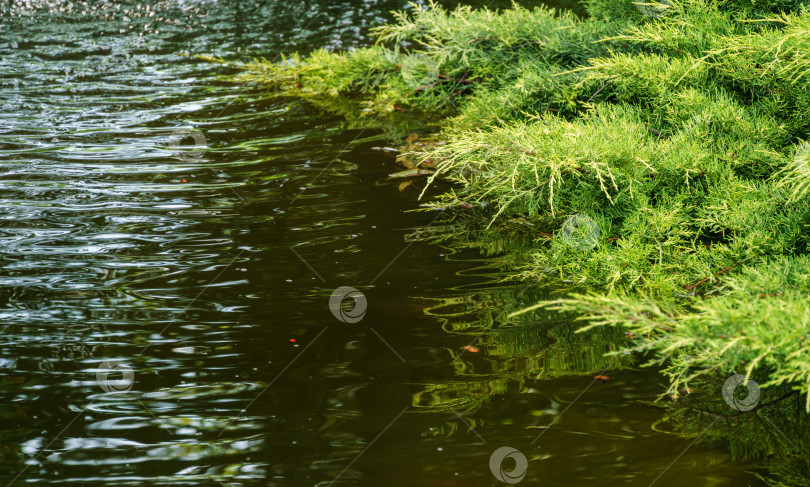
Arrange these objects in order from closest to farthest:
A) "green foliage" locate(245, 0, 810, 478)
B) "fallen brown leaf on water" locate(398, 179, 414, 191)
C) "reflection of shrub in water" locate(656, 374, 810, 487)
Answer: "reflection of shrub in water" locate(656, 374, 810, 487) < "green foliage" locate(245, 0, 810, 478) < "fallen brown leaf on water" locate(398, 179, 414, 191)

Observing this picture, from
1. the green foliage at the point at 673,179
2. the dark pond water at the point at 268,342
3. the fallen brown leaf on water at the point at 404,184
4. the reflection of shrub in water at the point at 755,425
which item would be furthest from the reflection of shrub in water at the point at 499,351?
the fallen brown leaf on water at the point at 404,184

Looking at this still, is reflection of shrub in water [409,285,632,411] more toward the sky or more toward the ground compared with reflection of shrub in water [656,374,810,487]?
more toward the sky

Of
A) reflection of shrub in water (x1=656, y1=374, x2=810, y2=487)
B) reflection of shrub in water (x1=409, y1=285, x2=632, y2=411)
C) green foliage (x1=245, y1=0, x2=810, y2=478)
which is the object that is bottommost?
reflection of shrub in water (x1=656, y1=374, x2=810, y2=487)

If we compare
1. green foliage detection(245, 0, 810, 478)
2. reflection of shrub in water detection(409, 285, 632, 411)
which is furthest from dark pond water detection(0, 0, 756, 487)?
green foliage detection(245, 0, 810, 478)

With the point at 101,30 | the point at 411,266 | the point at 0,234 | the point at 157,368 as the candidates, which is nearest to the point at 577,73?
the point at 411,266

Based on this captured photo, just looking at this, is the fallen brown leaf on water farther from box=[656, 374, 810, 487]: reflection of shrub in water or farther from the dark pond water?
box=[656, 374, 810, 487]: reflection of shrub in water

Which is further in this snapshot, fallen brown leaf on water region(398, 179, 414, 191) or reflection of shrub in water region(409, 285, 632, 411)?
fallen brown leaf on water region(398, 179, 414, 191)

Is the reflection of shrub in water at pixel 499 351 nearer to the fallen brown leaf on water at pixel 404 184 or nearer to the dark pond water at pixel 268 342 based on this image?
the dark pond water at pixel 268 342

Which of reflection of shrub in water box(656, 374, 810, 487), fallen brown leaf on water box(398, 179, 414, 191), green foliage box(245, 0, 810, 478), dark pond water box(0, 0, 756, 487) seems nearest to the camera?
reflection of shrub in water box(656, 374, 810, 487)

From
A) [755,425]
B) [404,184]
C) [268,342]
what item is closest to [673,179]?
[755,425]

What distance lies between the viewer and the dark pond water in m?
2.28

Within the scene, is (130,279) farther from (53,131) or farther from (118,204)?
(53,131)

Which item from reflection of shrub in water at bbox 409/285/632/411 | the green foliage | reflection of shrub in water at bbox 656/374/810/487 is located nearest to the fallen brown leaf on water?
the green foliage

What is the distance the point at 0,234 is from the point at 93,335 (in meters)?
1.36
